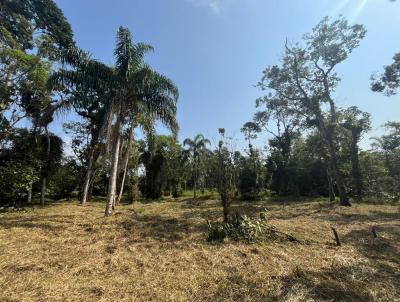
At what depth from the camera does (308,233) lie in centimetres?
907

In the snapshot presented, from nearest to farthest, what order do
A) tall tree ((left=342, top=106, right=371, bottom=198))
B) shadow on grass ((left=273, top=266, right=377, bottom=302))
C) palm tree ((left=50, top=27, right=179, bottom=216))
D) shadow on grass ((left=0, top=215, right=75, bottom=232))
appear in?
shadow on grass ((left=273, top=266, right=377, bottom=302)) → shadow on grass ((left=0, top=215, right=75, bottom=232)) → palm tree ((left=50, top=27, right=179, bottom=216)) → tall tree ((left=342, top=106, right=371, bottom=198))

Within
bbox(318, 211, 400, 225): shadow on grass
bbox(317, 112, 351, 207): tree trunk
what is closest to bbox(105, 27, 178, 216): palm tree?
bbox(318, 211, 400, 225): shadow on grass

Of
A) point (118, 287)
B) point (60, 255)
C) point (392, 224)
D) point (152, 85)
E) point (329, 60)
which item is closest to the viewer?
point (118, 287)

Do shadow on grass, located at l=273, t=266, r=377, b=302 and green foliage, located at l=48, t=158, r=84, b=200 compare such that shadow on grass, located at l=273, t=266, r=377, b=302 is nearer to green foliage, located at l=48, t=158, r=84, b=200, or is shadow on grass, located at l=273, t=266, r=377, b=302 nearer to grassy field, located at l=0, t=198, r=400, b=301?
grassy field, located at l=0, t=198, r=400, b=301

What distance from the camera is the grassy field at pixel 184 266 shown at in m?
4.54

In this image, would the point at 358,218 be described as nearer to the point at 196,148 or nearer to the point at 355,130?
the point at 355,130

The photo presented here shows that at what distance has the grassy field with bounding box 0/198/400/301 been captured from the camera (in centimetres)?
454

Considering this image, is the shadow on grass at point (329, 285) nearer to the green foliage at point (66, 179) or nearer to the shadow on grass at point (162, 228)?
the shadow on grass at point (162, 228)

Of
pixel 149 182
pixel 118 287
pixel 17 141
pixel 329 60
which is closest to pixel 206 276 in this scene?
pixel 118 287

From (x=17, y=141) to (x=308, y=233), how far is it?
17.8 metres

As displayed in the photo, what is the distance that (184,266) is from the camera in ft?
19.0

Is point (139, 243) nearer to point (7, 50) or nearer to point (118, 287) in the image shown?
point (118, 287)

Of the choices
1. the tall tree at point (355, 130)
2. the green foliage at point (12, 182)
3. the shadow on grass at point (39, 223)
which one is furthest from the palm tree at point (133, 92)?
the tall tree at point (355, 130)

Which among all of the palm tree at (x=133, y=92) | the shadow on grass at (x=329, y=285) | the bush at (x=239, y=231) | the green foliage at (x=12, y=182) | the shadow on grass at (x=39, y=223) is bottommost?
the shadow on grass at (x=329, y=285)
